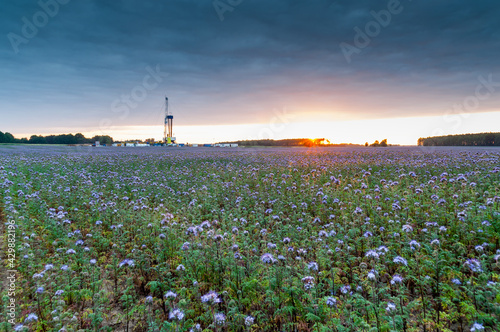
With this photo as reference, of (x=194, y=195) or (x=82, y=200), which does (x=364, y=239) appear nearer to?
(x=194, y=195)

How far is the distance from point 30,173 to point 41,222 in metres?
7.73

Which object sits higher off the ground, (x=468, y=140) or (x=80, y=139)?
(x=80, y=139)

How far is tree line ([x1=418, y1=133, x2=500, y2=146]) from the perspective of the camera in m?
51.5

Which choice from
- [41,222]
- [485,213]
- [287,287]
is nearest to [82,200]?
[41,222]

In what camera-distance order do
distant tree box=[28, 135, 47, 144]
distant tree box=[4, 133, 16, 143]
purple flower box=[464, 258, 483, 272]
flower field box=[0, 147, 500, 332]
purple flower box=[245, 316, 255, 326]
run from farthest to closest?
distant tree box=[28, 135, 47, 144] → distant tree box=[4, 133, 16, 143] → purple flower box=[464, 258, 483, 272] → flower field box=[0, 147, 500, 332] → purple flower box=[245, 316, 255, 326]

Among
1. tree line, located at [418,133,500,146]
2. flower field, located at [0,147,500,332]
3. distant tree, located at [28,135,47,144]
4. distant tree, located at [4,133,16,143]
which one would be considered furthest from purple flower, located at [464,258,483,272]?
distant tree, located at [28,135,47,144]

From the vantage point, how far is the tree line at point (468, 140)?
169 ft

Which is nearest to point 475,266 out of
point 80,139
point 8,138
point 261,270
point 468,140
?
point 261,270

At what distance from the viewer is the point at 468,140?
55688 millimetres

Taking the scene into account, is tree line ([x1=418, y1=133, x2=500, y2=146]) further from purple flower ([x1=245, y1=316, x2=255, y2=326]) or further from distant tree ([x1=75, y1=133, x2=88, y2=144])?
distant tree ([x1=75, y1=133, x2=88, y2=144])

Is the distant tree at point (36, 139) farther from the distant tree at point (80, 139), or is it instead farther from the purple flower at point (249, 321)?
the purple flower at point (249, 321)

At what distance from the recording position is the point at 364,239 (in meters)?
5.54

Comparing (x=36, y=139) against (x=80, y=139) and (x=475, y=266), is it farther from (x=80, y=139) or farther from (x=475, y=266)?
(x=475, y=266)

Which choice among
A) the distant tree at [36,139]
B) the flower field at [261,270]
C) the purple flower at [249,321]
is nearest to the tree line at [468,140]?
the flower field at [261,270]
